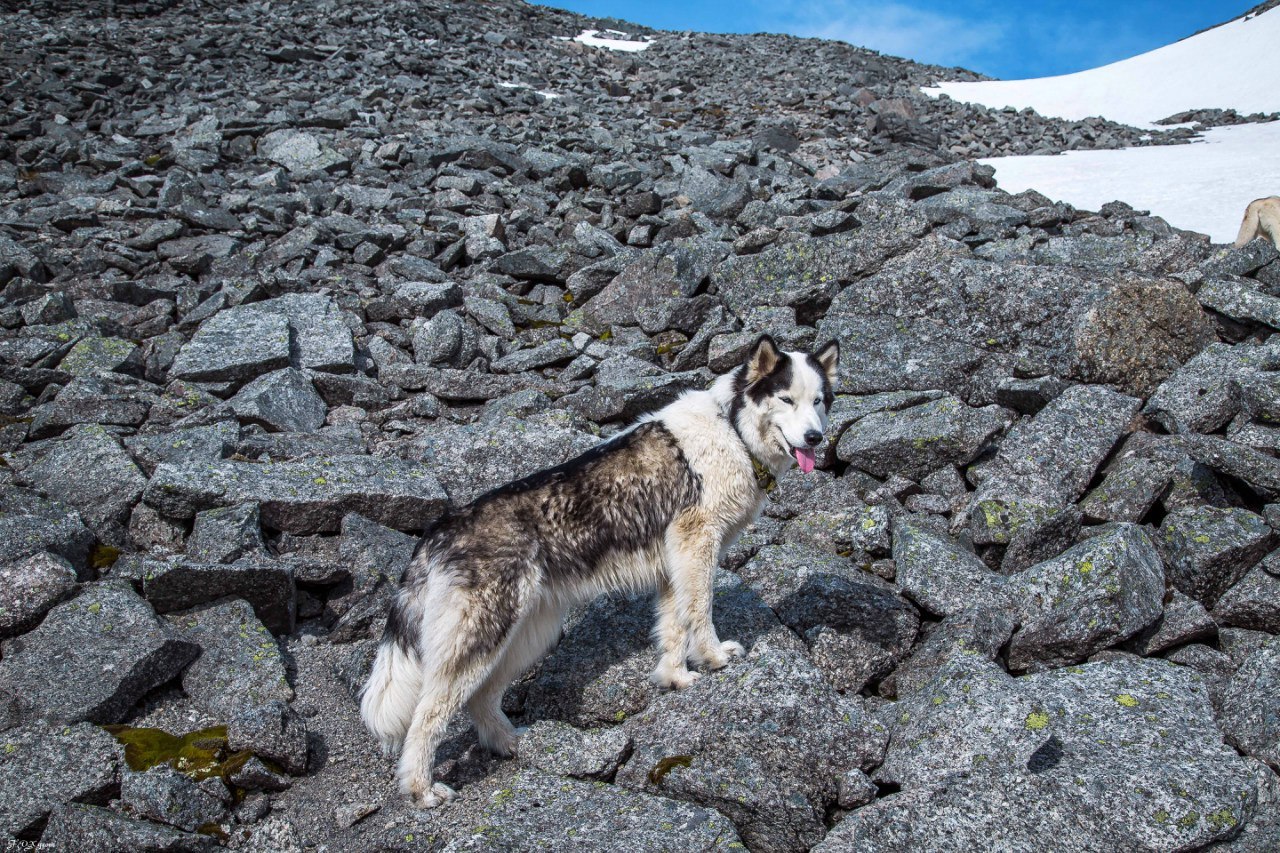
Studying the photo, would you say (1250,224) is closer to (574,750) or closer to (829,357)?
(829,357)

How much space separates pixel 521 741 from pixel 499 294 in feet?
36.3

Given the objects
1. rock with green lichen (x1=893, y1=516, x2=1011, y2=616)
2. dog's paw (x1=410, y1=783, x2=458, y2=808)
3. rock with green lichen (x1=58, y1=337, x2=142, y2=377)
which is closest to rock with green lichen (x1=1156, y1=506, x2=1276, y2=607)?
rock with green lichen (x1=893, y1=516, x2=1011, y2=616)

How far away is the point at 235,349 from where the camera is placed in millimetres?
13023

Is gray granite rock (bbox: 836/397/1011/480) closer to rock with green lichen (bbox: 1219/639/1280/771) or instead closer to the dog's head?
the dog's head

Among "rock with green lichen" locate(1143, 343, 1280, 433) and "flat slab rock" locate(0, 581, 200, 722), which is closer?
"flat slab rock" locate(0, 581, 200, 722)

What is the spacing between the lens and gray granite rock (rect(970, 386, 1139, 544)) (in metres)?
8.79

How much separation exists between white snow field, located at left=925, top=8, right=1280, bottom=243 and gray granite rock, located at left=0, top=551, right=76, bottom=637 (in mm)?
24142

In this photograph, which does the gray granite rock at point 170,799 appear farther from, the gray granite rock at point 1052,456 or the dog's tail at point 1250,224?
the dog's tail at point 1250,224

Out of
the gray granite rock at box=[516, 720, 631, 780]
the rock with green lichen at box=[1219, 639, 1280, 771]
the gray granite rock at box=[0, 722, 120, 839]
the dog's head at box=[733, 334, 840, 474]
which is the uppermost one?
the dog's head at box=[733, 334, 840, 474]

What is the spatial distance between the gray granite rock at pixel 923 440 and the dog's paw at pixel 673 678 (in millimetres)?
4495

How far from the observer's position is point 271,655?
24.2 ft

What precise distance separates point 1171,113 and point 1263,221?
30264 mm

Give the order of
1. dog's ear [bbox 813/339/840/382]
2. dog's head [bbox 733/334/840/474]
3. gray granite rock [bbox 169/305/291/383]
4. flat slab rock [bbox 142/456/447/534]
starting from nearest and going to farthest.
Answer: dog's head [bbox 733/334/840/474] < dog's ear [bbox 813/339/840/382] < flat slab rock [bbox 142/456/447/534] < gray granite rock [bbox 169/305/291/383]

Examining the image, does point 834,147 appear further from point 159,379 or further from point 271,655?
point 271,655
